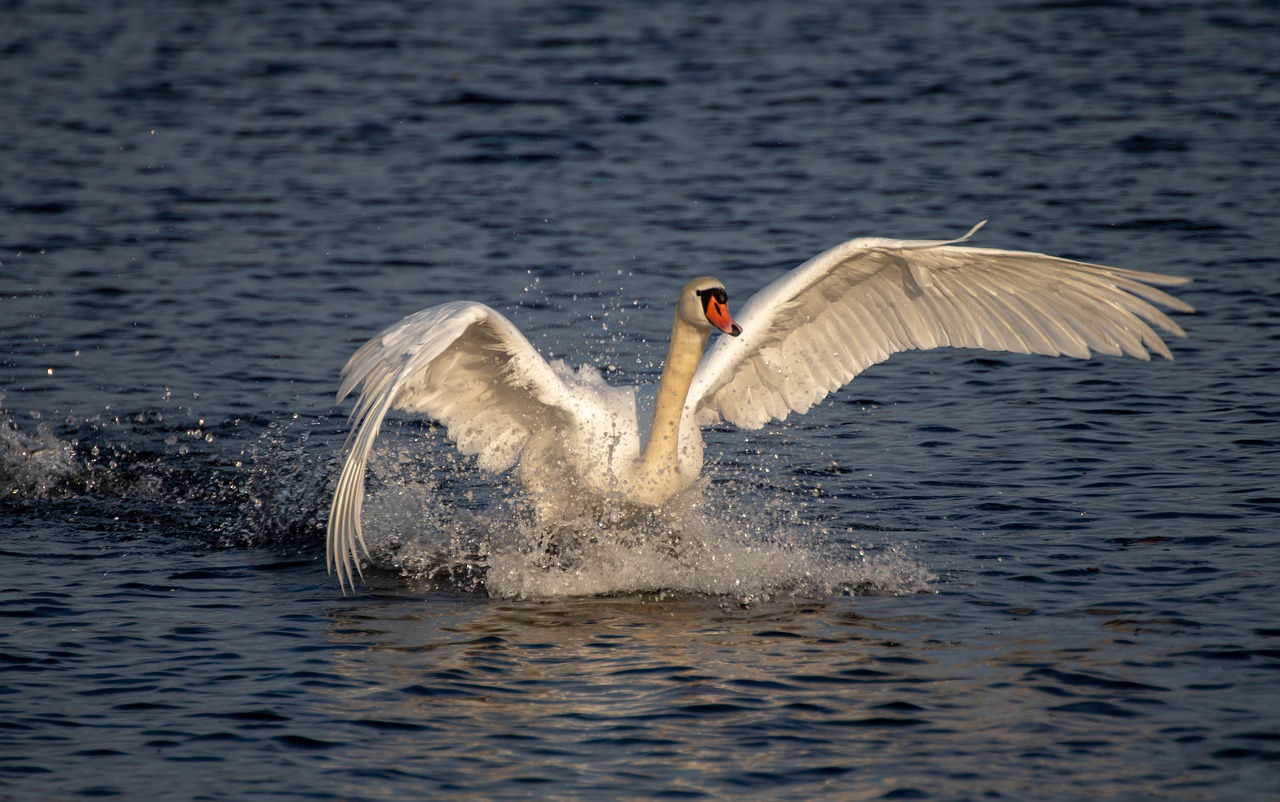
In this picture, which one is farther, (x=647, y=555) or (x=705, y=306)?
(x=647, y=555)

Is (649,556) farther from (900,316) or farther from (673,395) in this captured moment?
(900,316)

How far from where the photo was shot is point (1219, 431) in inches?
363

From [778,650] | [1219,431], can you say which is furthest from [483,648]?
[1219,431]

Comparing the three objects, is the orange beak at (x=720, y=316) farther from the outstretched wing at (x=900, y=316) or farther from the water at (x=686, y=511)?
the water at (x=686, y=511)

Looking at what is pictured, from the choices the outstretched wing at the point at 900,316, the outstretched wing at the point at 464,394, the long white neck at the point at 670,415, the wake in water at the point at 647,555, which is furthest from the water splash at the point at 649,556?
the outstretched wing at the point at 900,316

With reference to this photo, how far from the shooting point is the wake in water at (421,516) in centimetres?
765

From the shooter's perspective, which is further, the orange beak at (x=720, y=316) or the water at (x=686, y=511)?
the orange beak at (x=720, y=316)

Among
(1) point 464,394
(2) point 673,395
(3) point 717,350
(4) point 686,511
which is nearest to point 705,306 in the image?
(2) point 673,395

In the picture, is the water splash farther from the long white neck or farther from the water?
the long white neck

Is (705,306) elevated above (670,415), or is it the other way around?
(705,306)

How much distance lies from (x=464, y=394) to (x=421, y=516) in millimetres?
979

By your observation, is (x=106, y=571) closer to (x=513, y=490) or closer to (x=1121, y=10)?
(x=513, y=490)

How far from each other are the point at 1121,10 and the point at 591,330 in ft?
45.7

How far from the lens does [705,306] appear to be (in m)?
7.34
